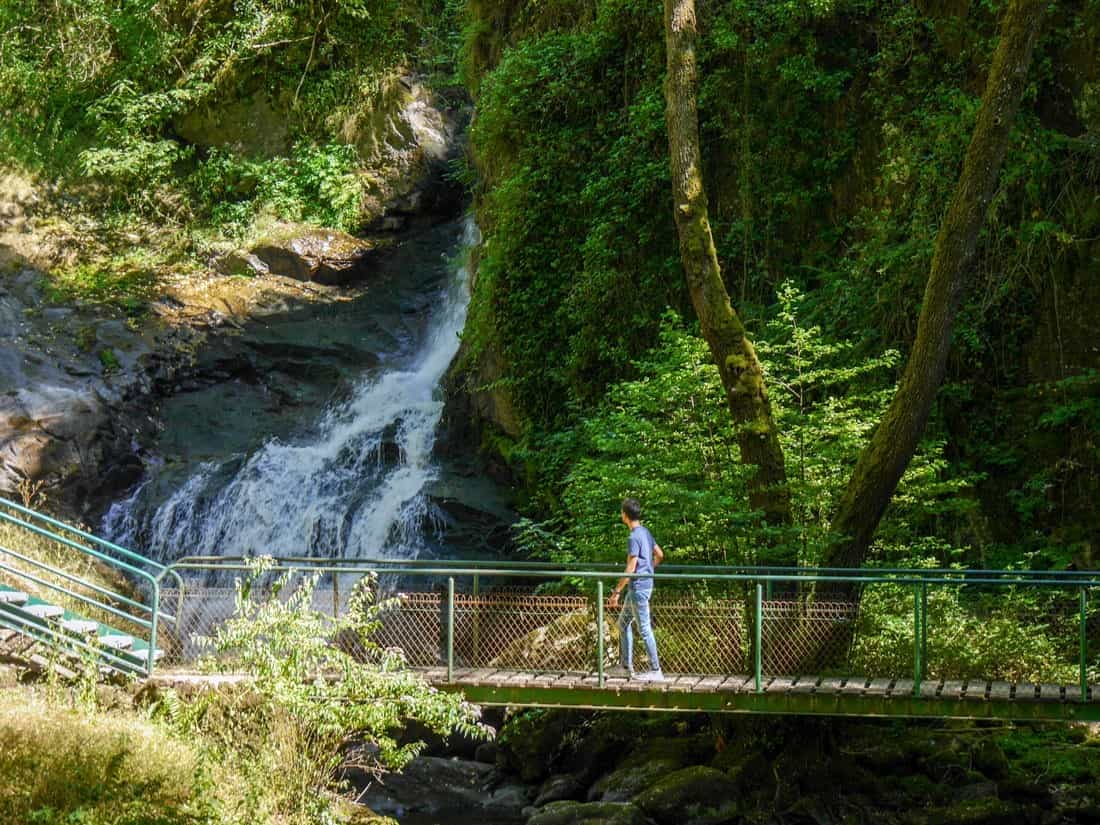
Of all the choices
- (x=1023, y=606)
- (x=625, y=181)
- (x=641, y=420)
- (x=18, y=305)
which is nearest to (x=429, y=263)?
(x=18, y=305)

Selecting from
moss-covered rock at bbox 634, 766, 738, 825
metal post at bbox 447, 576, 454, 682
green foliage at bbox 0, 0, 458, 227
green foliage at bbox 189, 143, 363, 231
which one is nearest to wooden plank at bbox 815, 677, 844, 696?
moss-covered rock at bbox 634, 766, 738, 825

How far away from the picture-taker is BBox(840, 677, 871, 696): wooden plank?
37.3 ft

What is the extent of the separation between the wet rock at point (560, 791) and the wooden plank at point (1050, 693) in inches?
197

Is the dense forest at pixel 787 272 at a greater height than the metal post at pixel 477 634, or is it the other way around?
the dense forest at pixel 787 272

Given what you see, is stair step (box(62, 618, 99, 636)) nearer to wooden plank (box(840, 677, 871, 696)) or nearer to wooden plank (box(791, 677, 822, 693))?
wooden plank (box(791, 677, 822, 693))

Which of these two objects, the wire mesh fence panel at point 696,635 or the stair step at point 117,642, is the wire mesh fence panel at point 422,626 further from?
the stair step at point 117,642

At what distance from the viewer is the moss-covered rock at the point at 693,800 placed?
1252 cm

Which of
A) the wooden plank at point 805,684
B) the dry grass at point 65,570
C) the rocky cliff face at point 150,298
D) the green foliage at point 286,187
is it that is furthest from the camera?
the green foliage at point 286,187

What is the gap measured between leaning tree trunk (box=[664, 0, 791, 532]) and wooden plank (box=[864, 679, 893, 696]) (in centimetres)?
233

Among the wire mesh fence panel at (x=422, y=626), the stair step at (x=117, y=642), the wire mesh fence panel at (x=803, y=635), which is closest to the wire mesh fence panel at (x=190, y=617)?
the stair step at (x=117, y=642)

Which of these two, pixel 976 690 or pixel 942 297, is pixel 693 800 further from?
pixel 942 297

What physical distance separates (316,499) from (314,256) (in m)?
9.30

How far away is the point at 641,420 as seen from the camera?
14727 millimetres

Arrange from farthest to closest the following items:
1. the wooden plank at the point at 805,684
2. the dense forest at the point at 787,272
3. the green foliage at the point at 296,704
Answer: the dense forest at the point at 787,272, the wooden plank at the point at 805,684, the green foliage at the point at 296,704
